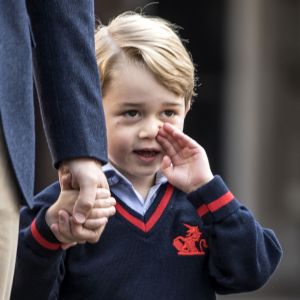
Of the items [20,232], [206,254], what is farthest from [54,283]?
[206,254]

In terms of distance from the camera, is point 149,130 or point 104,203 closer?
point 104,203

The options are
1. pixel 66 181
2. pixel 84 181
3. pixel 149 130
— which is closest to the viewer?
pixel 84 181

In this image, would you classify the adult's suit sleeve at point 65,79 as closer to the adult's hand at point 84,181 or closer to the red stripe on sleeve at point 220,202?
the adult's hand at point 84,181

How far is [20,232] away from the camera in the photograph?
3.78m

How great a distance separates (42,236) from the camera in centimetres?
367

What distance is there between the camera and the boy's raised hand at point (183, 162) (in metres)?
3.81

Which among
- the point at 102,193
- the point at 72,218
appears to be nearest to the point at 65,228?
the point at 72,218

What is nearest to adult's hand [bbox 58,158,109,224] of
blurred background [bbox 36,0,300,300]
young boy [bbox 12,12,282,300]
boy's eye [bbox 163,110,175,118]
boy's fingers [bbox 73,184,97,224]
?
boy's fingers [bbox 73,184,97,224]

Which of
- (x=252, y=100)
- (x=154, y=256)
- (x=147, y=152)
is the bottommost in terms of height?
(x=252, y=100)

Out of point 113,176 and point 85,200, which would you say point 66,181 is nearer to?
point 85,200

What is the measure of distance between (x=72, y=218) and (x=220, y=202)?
464mm

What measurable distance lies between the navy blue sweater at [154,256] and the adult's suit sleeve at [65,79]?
31 cm

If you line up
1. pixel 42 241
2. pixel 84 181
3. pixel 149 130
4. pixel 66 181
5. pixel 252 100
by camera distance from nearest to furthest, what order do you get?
pixel 84 181
pixel 66 181
pixel 42 241
pixel 149 130
pixel 252 100

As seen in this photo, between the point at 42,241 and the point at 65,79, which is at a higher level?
the point at 65,79
